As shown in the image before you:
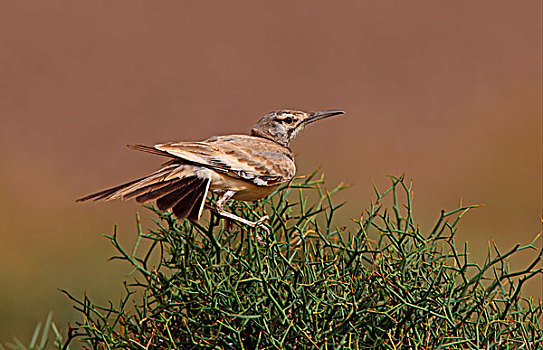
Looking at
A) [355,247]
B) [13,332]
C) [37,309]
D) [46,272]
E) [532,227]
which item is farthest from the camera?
[532,227]

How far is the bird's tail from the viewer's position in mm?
1163

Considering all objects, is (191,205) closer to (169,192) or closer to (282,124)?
(169,192)

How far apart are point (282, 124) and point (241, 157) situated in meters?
0.37

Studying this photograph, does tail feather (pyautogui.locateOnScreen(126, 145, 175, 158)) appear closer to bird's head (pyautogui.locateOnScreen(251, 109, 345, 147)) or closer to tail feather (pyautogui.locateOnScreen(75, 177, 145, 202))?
tail feather (pyautogui.locateOnScreen(75, 177, 145, 202))

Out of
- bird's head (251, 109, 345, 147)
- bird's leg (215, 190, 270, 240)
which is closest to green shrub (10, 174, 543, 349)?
bird's leg (215, 190, 270, 240)

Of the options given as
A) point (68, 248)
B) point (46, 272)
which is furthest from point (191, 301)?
point (68, 248)

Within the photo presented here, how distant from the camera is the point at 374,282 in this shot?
975 millimetres

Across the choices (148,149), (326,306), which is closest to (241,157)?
(148,149)

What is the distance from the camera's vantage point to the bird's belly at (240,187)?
142 centimetres

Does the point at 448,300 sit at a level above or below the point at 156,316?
above

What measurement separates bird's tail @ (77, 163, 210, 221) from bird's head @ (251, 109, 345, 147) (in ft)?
1.77

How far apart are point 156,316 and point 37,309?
57.8 inches

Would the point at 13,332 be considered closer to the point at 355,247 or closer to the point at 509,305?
the point at 355,247

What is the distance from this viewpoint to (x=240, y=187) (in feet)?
4.75
